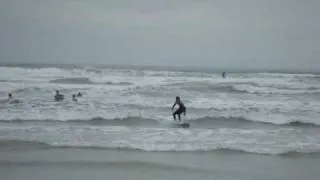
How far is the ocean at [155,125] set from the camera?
260 cm

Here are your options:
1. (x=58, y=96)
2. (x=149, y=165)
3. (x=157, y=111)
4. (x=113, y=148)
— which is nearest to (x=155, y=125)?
(x=157, y=111)

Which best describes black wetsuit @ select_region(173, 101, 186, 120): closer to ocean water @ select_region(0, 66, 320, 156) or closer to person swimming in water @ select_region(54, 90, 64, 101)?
ocean water @ select_region(0, 66, 320, 156)

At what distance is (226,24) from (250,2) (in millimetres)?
252

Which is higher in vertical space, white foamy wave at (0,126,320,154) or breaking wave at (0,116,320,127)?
breaking wave at (0,116,320,127)

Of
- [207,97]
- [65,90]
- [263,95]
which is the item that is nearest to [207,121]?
[207,97]

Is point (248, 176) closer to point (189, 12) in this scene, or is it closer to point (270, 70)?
point (270, 70)

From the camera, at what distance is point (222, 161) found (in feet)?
8.93

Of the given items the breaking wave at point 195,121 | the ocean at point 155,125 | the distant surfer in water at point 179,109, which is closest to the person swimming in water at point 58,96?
the ocean at point 155,125

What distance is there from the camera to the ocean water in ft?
9.73

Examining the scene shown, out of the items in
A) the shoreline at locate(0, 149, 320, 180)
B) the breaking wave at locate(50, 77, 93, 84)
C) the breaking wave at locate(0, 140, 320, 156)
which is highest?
the breaking wave at locate(50, 77, 93, 84)

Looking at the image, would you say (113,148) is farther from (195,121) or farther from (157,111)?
(195,121)

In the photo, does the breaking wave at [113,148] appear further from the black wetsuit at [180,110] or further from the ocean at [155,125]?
the black wetsuit at [180,110]

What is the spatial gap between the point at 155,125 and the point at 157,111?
18cm

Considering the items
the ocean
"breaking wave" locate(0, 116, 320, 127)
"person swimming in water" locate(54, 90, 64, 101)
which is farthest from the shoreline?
"person swimming in water" locate(54, 90, 64, 101)
